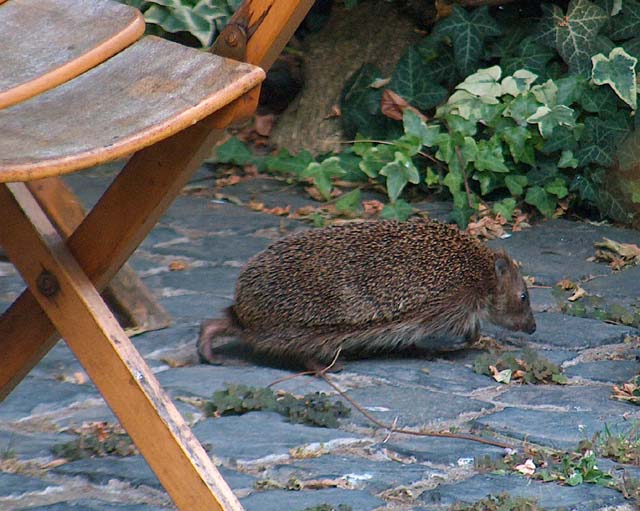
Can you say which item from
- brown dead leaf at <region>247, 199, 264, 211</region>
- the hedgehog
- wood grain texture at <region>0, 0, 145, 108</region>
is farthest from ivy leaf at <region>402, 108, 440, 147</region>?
wood grain texture at <region>0, 0, 145, 108</region>

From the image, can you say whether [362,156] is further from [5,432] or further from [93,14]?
[93,14]

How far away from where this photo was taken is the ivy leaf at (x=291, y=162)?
7.44 m

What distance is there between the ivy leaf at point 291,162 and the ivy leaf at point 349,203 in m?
0.62

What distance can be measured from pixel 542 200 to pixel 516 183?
18 cm

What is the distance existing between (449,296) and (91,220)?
2298mm

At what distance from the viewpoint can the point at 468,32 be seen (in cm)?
720

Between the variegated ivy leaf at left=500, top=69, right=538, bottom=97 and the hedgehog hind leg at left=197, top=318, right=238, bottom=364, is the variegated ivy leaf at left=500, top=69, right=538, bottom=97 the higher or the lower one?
the lower one

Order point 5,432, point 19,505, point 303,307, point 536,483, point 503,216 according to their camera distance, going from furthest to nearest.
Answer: point 503,216, point 303,307, point 5,432, point 536,483, point 19,505

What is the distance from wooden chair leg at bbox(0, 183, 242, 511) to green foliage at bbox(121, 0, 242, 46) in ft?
15.6

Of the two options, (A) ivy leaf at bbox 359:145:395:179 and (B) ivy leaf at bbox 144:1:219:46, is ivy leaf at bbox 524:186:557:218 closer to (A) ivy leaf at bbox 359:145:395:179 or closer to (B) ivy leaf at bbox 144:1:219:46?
(A) ivy leaf at bbox 359:145:395:179

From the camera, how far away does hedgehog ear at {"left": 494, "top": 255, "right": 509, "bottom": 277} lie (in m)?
4.98

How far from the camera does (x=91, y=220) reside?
2.83 m

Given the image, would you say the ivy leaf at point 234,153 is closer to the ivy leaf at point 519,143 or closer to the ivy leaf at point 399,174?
the ivy leaf at point 399,174

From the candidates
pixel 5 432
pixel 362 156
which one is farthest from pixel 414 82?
pixel 5 432
